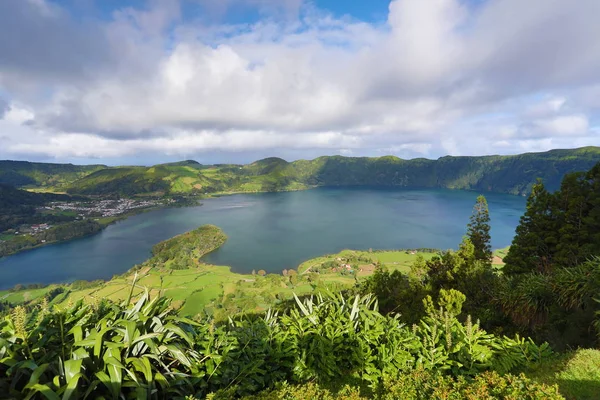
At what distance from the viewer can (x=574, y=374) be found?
364cm

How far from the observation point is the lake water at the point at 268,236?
267 ft

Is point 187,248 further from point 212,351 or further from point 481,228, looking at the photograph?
point 212,351

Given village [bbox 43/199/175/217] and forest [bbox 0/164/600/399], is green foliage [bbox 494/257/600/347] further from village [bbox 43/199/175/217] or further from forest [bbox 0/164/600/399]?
village [bbox 43/199/175/217]

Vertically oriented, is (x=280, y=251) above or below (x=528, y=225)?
below

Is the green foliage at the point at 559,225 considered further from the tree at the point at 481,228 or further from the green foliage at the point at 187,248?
the green foliage at the point at 187,248

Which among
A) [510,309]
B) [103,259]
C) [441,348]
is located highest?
[441,348]

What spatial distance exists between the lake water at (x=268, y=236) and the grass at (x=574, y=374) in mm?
72266

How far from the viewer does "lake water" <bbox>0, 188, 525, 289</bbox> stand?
81312mm

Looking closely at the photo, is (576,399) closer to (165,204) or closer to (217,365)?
(217,365)

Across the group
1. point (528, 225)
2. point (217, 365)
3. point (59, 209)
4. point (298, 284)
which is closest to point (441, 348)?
point (217, 365)

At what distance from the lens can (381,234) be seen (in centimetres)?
10400

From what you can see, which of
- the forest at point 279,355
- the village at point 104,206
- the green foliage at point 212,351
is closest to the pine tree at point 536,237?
the forest at point 279,355

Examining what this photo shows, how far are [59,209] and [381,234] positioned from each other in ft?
552

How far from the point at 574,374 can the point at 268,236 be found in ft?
343
